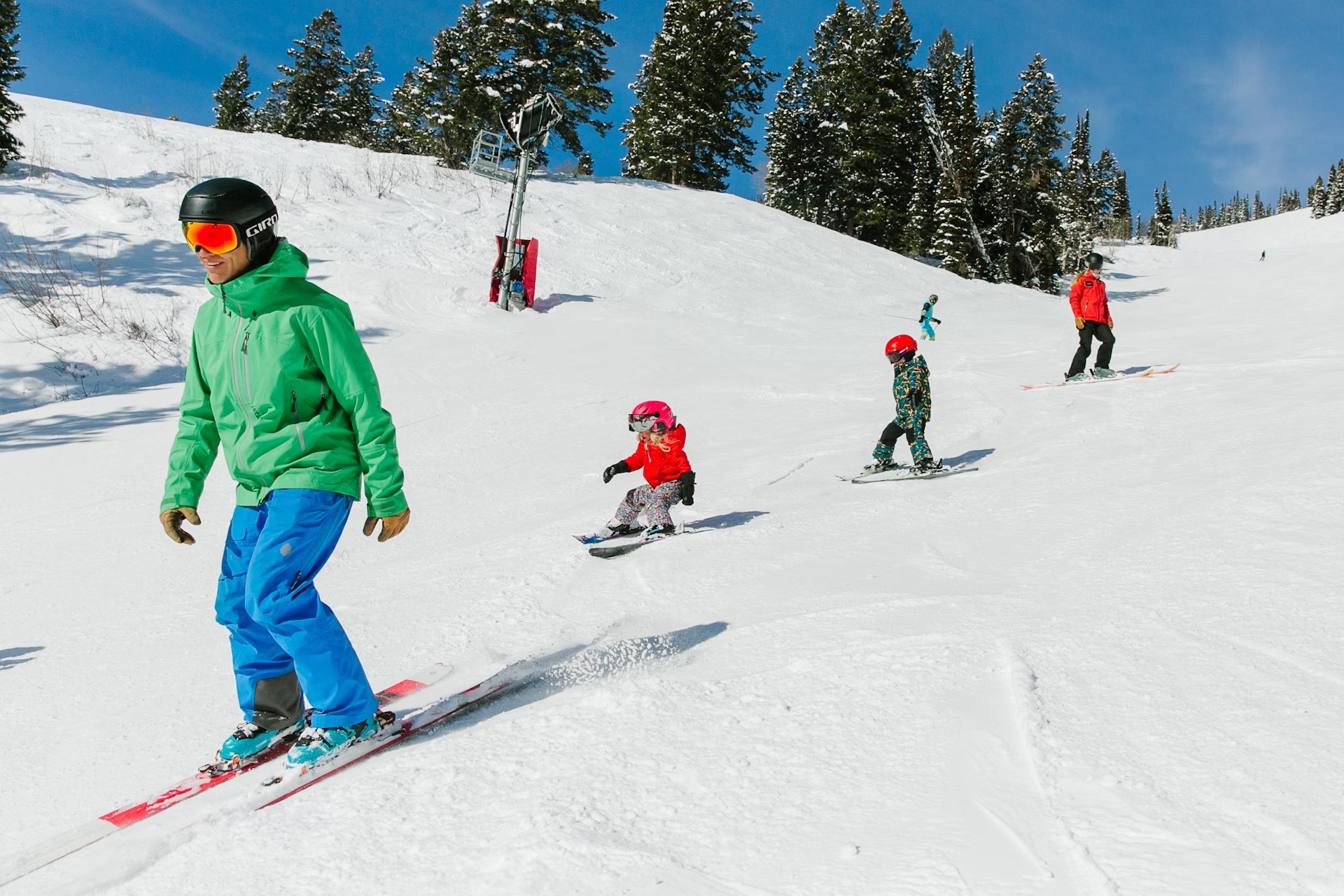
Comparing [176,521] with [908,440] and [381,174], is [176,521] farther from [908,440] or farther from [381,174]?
[381,174]

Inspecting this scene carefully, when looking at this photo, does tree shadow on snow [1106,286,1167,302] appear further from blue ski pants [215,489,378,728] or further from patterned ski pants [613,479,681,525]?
blue ski pants [215,489,378,728]

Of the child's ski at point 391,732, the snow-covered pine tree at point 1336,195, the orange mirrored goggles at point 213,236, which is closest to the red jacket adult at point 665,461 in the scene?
the child's ski at point 391,732

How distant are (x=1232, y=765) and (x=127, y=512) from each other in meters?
7.63

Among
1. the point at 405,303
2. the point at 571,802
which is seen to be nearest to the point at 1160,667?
the point at 571,802

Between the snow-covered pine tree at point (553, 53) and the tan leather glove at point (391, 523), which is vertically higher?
the snow-covered pine tree at point (553, 53)

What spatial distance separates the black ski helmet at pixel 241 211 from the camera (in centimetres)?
261

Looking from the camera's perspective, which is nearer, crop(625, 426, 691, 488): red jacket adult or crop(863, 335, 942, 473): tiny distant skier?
crop(625, 426, 691, 488): red jacket adult

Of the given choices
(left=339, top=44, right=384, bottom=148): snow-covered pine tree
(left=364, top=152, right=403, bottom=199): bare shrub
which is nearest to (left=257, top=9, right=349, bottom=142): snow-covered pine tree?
(left=339, top=44, right=384, bottom=148): snow-covered pine tree

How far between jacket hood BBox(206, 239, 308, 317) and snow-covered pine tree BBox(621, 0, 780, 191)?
36.5 meters

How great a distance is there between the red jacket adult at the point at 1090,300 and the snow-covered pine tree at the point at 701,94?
2746 cm

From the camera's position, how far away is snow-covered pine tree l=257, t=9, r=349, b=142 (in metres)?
42.2

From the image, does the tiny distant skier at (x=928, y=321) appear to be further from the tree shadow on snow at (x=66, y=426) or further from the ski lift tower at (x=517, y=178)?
the tree shadow on snow at (x=66, y=426)

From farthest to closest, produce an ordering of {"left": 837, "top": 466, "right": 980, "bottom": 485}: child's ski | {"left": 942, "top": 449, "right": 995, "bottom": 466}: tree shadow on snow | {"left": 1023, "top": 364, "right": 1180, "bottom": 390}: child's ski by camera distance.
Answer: {"left": 1023, "top": 364, "right": 1180, "bottom": 390}: child's ski < {"left": 942, "top": 449, "right": 995, "bottom": 466}: tree shadow on snow < {"left": 837, "top": 466, "right": 980, "bottom": 485}: child's ski

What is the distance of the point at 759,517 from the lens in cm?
675
